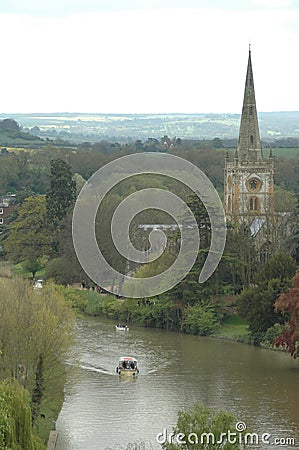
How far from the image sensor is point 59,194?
5953 centimetres

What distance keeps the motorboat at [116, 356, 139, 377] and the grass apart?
7.30m

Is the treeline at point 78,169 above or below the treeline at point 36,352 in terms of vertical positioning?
below

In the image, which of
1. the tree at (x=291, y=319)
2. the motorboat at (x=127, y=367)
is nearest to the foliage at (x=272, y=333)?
the tree at (x=291, y=319)

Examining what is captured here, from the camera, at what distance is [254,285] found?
43469mm

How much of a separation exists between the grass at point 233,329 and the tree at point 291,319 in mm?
4700

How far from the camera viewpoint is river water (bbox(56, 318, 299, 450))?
27547 mm

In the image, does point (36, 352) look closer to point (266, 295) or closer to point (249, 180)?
point (266, 295)

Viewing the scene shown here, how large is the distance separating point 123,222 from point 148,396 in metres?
22.9

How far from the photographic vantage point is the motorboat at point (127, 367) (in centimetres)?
3381

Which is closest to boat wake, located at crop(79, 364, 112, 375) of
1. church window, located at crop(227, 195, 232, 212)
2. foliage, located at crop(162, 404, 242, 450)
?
foliage, located at crop(162, 404, 242, 450)

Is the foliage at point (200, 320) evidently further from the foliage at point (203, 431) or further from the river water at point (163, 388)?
the foliage at point (203, 431)

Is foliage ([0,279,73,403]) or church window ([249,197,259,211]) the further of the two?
church window ([249,197,259,211])

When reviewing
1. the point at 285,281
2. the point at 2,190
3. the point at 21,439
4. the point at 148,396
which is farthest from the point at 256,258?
the point at 2,190
